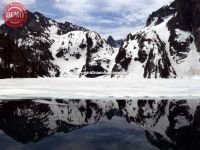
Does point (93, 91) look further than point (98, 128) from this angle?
Yes

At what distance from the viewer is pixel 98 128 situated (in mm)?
11227

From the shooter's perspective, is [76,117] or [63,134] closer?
[63,134]

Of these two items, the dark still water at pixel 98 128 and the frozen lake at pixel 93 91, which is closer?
the dark still water at pixel 98 128

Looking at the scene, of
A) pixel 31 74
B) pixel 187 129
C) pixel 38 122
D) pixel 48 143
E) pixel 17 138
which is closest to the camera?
pixel 48 143

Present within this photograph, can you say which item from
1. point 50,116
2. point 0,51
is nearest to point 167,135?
point 50,116

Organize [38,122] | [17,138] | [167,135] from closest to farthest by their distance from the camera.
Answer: [17,138] < [167,135] < [38,122]

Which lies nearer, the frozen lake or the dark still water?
the dark still water

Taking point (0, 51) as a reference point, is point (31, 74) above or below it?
below

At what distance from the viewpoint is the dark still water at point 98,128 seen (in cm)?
854

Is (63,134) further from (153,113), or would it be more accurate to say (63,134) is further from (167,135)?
(153,113)

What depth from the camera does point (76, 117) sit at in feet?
43.2

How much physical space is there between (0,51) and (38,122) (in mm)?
109521

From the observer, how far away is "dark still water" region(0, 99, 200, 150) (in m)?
8.54

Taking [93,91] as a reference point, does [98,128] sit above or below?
below
